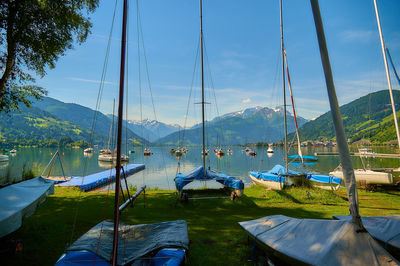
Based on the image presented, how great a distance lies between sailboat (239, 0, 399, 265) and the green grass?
1.96 m

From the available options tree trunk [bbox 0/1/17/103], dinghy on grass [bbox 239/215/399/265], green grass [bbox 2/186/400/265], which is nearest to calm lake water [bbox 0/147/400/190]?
green grass [bbox 2/186/400/265]

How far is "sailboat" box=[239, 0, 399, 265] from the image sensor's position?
3590 mm

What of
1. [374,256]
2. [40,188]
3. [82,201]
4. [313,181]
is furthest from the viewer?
[313,181]

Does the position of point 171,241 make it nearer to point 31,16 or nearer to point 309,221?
point 309,221

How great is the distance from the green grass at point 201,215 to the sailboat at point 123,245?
1.35 meters

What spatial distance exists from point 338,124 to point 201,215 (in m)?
9.02

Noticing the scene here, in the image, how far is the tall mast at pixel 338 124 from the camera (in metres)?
4.40

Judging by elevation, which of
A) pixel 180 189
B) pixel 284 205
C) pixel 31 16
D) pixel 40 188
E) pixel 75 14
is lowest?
pixel 284 205

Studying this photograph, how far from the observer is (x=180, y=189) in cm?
1408

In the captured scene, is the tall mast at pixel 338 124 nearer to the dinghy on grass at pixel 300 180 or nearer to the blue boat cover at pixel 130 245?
the blue boat cover at pixel 130 245

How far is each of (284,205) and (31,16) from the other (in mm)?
19403

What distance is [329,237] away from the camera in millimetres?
4133

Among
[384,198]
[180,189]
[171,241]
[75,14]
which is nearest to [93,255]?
[171,241]

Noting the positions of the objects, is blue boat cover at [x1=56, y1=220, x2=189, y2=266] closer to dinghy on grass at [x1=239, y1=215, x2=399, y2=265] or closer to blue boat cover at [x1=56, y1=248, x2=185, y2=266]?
blue boat cover at [x1=56, y1=248, x2=185, y2=266]
